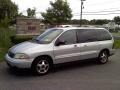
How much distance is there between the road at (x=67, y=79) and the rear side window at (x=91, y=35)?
1122 millimetres

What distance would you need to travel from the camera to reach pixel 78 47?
24.9 ft

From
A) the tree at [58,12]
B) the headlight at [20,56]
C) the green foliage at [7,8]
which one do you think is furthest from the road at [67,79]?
the green foliage at [7,8]

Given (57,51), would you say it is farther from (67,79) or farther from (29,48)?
(67,79)

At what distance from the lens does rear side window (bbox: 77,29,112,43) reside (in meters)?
7.86

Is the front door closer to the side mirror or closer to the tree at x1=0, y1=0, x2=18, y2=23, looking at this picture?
the side mirror

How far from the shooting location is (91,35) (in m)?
8.28

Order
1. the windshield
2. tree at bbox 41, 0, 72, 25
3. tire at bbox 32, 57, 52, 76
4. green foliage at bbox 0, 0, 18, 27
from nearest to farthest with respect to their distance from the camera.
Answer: tire at bbox 32, 57, 52, 76 < the windshield < tree at bbox 41, 0, 72, 25 < green foliage at bbox 0, 0, 18, 27

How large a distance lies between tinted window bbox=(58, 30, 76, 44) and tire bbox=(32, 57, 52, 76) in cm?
97

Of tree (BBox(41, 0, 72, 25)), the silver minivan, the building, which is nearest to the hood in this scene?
the silver minivan

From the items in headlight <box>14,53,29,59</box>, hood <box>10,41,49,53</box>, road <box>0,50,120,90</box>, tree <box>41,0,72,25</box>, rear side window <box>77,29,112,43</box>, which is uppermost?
tree <box>41,0,72,25</box>

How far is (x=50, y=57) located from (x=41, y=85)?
1.38 meters

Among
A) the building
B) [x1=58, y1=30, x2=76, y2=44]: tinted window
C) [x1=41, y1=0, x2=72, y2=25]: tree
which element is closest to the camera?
[x1=58, y1=30, x2=76, y2=44]: tinted window

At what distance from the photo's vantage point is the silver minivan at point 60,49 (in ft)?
21.6

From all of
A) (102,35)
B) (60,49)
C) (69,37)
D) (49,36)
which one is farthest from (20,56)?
(102,35)
